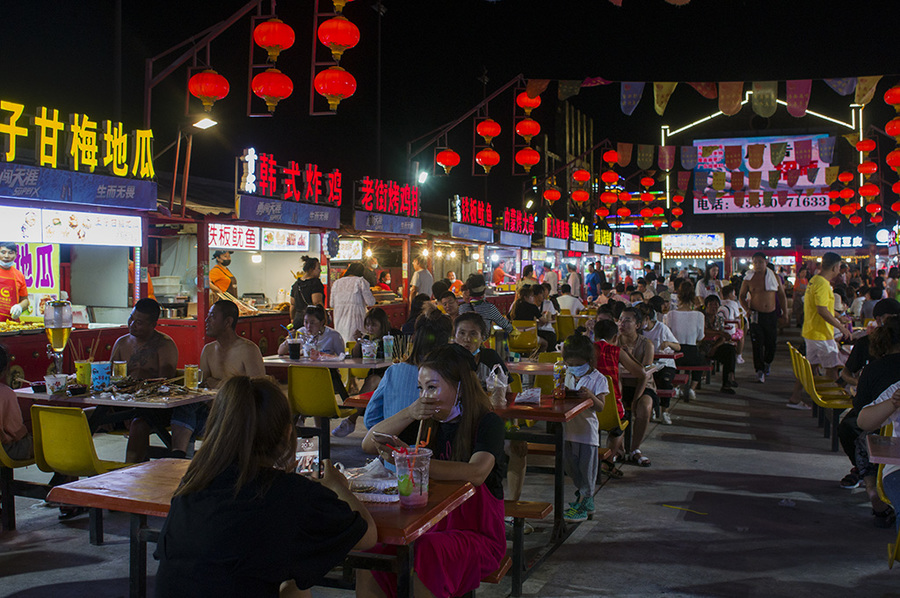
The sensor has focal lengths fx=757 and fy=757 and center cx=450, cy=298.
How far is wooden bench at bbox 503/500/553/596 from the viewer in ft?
14.2

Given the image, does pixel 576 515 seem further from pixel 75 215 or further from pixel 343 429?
pixel 75 215

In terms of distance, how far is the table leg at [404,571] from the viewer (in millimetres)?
2906

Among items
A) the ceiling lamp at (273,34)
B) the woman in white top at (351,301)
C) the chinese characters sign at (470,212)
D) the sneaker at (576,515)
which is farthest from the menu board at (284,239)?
the sneaker at (576,515)

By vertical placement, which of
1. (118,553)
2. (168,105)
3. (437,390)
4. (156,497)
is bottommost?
(118,553)

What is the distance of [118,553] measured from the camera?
514 centimetres

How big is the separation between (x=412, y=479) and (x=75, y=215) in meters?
7.49

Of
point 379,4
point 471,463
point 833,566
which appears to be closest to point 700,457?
point 833,566

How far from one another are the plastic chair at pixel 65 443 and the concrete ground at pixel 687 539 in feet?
1.98

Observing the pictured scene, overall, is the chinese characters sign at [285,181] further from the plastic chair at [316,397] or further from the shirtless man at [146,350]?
the shirtless man at [146,350]

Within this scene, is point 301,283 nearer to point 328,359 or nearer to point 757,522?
point 328,359

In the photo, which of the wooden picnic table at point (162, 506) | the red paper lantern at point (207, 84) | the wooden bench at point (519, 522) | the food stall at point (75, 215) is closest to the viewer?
the wooden picnic table at point (162, 506)

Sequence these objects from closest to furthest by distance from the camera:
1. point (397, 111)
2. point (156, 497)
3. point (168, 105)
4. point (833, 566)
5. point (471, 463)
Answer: point (156, 497), point (471, 463), point (833, 566), point (168, 105), point (397, 111)

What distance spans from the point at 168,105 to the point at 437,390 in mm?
11821

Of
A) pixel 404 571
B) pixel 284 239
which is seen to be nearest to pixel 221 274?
pixel 284 239
